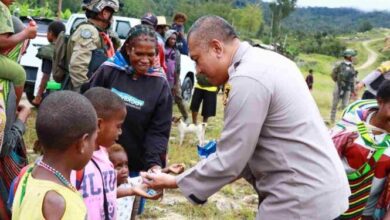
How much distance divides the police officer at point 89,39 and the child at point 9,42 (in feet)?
3.66

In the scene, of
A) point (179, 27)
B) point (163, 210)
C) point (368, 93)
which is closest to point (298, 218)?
point (368, 93)

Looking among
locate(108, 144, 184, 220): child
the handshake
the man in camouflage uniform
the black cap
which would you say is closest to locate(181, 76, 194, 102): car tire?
the man in camouflage uniform

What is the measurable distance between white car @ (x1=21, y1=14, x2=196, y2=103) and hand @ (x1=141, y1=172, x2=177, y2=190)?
504cm

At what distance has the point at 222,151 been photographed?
2.45 metres

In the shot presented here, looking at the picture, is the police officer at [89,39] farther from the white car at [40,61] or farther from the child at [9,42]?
the white car at [40,61]

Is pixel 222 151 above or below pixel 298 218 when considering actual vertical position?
above

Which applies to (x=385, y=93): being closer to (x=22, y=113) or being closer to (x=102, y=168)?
(x=102, y=168)

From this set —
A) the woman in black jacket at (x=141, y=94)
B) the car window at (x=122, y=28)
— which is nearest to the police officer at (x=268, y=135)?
the woman in black jacket at (x=141, y=94)

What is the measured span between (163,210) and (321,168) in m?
3.01

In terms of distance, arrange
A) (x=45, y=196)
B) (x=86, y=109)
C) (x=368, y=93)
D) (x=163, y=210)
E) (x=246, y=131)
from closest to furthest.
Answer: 1. (x=45, y=196)
2. (x=86, y=109)
3. (x=246, y=131)
4. (x=368, y=93)
5. (x=163, y=210)

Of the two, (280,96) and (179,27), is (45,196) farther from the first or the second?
(179,27)

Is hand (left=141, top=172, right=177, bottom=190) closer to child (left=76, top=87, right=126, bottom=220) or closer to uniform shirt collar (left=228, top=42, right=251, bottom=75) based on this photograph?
child (left=76, top=87, right=126, bottom=220)

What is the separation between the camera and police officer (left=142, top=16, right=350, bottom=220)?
7.75ft

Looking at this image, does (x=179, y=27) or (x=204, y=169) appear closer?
(x=204, y=169)
